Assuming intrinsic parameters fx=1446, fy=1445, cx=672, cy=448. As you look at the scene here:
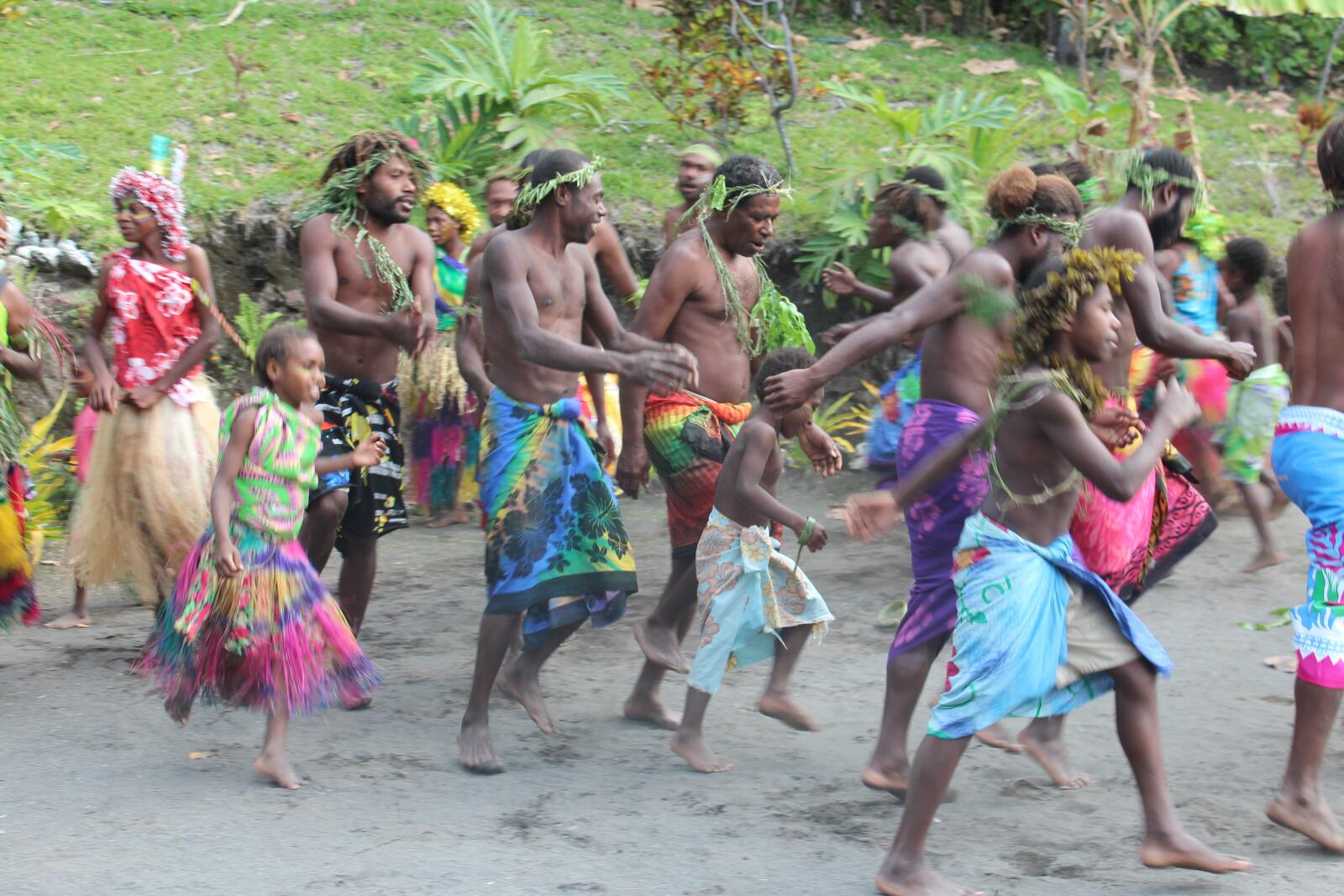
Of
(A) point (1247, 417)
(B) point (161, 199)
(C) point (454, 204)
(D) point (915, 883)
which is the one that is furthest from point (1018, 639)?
(C) point (454, 204)

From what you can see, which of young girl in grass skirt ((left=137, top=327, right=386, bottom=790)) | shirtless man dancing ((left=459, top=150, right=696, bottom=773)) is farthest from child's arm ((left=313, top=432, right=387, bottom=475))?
shirtless man dancing ((left=459, top=150, right=696, bottom=773))

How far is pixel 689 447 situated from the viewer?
199 inches

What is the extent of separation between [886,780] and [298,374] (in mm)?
2225

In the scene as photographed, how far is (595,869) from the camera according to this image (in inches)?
150

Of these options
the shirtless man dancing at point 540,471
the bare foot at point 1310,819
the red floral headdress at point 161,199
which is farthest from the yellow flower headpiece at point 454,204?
the bare foot at point 1310,819

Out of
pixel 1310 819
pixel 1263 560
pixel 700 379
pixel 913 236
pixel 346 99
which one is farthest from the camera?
pixel 346 99

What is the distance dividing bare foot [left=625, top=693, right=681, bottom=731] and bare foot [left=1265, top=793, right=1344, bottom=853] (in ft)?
6.57

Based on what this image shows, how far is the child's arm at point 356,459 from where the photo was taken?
15.4 feet

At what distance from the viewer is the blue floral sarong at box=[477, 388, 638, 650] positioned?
4.75m

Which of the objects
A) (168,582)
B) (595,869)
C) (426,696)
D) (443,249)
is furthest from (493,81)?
(595,869)

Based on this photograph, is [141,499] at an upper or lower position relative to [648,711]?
upper

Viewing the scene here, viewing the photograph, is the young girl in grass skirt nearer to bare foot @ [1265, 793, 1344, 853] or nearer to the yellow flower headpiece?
bare foot @ [1265, 793, 1344, 853]

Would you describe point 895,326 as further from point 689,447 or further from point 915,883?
point 915,883

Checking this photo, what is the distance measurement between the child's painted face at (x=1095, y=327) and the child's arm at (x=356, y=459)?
225cm
